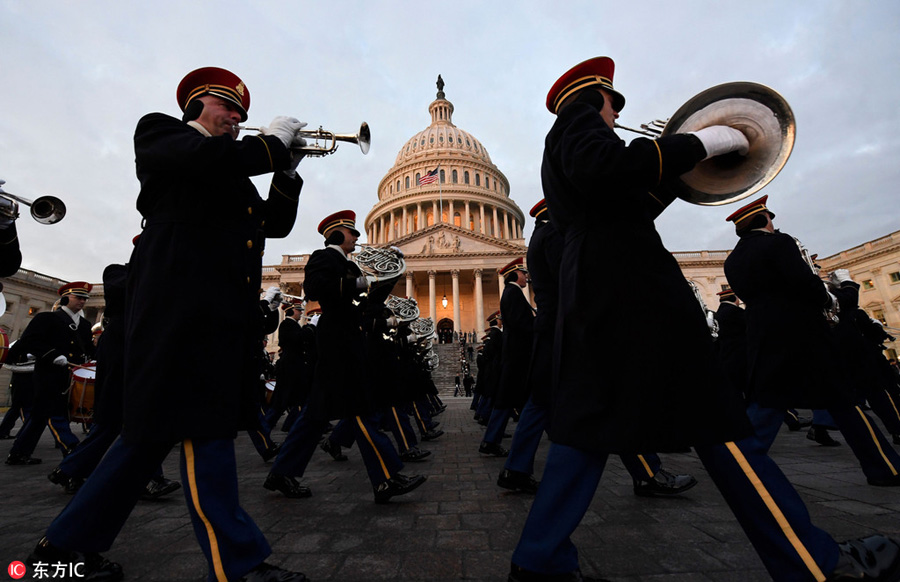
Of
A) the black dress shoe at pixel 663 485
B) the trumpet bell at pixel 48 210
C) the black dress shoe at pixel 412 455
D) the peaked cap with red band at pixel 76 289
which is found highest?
the trumpet bell at pixel 48 210

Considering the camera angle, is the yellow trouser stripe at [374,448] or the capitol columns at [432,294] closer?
the yellow trouser stripe at [374,448]

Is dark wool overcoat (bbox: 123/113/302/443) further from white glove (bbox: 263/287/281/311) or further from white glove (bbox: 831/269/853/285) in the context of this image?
white glove (bbox: 831/269/853/285)

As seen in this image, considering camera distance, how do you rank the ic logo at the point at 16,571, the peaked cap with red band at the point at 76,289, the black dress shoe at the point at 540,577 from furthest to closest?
the peaked cap with red band at the point at 76,289 → the ic logo at the point at 16,571 → the black dress shoe at the point at 540,577

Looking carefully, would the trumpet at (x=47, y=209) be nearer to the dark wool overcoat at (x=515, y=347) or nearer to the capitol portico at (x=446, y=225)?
the dark wool overcoat at (x=515, y=347)

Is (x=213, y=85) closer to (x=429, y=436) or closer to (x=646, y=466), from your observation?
(x=646, y=466)

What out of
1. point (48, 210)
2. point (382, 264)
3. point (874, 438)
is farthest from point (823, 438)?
point (48, 210)

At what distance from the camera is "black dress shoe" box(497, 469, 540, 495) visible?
364cm

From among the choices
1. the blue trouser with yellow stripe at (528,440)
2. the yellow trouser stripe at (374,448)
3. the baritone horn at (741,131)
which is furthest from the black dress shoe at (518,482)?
the baritone horn at (741,131)

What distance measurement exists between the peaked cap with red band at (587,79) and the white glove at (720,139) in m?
0.61

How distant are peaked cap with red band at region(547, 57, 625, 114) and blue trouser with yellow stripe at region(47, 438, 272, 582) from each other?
2.43m

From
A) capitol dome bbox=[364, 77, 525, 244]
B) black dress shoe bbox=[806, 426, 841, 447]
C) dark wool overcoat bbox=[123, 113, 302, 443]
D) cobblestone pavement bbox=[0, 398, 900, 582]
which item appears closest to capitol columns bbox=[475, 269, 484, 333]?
capitol dome bbox=[364, 77, 525, 244]

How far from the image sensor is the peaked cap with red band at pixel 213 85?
2.43m

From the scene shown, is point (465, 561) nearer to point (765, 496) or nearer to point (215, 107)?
point (765, 496)

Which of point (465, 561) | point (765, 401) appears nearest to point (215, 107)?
point (465, 561)
